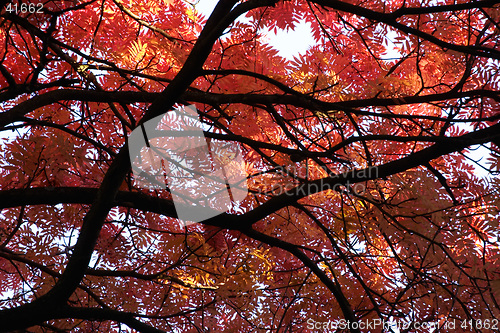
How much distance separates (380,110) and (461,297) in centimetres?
168

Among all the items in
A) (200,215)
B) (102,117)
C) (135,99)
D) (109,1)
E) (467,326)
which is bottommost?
(467,326)

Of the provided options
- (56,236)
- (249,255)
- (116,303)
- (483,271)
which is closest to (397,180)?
(483,271)

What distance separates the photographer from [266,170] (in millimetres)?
2910

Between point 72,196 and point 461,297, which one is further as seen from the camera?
point 461,297

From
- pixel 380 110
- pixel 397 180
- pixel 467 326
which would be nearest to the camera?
pixel 397 180

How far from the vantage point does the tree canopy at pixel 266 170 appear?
7.66 ft

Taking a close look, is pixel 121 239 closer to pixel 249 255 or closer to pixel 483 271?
pixel 249 255

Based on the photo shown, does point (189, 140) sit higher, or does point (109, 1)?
point (109, 1)

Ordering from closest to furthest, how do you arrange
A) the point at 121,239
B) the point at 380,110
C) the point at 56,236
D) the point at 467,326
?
the point at 467,326
the point at 380,110
the point at 56,236
the point at 121,239

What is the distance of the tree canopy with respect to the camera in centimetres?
233

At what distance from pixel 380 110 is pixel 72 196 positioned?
258 cm

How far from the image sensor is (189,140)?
3.62 meters

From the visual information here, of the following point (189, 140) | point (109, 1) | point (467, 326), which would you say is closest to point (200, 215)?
point (189, 140)

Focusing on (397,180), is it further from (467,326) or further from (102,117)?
(102,117)
